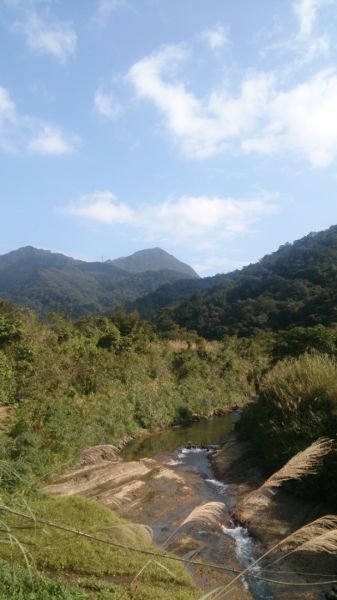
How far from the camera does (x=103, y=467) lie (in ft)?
37.7

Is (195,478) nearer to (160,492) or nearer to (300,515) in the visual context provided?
(160,492)

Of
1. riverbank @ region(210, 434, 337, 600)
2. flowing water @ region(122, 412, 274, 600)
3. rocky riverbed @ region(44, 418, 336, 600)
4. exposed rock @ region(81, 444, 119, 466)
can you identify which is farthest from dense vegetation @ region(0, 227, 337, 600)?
flowing water @ region(122, 412, 274, 600)

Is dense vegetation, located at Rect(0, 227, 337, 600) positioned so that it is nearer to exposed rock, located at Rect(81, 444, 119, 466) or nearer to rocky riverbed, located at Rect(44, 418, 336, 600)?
exposed rock, located at Rect(81, 444, 119, 466)

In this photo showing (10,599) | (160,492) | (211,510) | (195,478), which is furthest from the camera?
(195,478)

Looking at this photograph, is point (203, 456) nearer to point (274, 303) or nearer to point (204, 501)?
point (204, 501)

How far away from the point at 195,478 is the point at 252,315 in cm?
4036

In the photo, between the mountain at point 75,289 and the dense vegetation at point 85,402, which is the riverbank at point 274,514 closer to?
the dense vegetation at point 85,402

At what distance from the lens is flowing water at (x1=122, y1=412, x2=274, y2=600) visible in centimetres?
729

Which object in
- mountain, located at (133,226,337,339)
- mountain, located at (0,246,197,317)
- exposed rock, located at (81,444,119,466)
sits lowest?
exposed rock, located at (81,444,119,466)

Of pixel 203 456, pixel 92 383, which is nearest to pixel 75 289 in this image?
pixel 92 383

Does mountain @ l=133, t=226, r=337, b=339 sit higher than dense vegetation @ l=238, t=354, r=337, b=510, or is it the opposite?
mountain @ l=133, t=226, r=337, b=339

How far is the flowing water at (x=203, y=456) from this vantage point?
7.29 meters

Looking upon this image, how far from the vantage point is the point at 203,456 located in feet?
45.9

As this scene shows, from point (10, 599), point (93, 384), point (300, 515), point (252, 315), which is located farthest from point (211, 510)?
point (252, 315)
